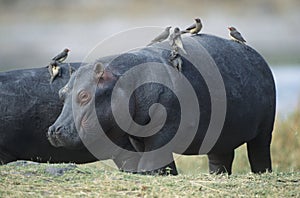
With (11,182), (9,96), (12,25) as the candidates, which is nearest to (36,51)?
(12,25)

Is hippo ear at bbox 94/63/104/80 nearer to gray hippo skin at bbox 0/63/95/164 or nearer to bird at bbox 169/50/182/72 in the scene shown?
bird at bbox 169/50/182/72

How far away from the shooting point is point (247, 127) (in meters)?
8.45

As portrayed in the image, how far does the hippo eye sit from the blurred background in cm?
1451

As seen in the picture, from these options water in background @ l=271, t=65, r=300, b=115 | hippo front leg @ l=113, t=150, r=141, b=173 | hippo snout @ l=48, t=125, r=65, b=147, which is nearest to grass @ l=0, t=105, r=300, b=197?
hippo snout @ l=48, t=125, r=65, b=147

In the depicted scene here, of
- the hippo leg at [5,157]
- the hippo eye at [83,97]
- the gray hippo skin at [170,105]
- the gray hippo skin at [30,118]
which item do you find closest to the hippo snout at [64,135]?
the gray hippo skin at [170,105]

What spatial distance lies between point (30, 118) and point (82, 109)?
1354 mm

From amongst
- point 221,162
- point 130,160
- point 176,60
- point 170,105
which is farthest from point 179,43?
point 221,162

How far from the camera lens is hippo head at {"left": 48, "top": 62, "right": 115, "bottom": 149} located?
24.6 feet

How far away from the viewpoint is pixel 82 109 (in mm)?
7527

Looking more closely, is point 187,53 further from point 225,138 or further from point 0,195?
point 0,195

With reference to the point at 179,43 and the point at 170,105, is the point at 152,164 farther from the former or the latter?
the point at 179,43

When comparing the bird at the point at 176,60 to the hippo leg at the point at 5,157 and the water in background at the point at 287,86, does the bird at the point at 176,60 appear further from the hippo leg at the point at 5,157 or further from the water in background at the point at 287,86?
the water in background at the point at 287,86

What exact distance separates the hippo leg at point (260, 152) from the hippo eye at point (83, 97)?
81.7 inches

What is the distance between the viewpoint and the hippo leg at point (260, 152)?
29.1 ft
